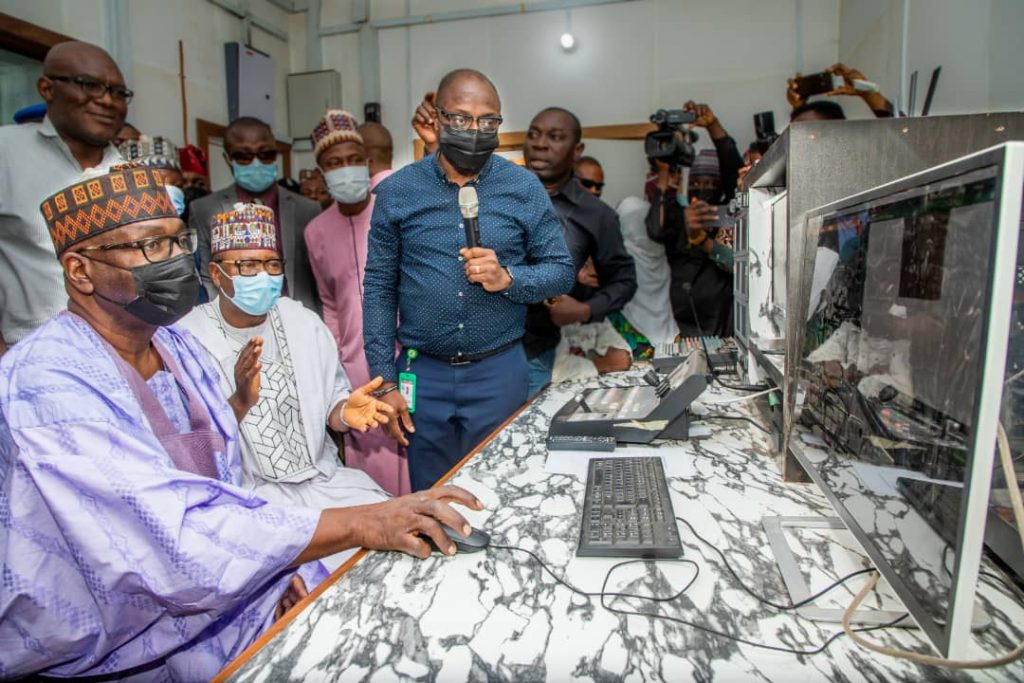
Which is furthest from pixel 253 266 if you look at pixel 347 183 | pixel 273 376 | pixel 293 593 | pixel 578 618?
pixel 578 618

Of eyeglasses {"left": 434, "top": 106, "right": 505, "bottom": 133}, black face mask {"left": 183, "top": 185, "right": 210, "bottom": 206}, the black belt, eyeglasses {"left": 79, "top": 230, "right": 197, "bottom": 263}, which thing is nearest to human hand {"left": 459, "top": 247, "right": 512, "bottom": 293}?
the black belt

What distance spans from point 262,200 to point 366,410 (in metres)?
Result: 1.57

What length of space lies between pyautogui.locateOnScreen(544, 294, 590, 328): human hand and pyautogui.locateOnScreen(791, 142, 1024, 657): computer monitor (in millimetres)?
1324

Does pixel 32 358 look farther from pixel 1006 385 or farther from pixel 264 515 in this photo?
pixel 1006 385

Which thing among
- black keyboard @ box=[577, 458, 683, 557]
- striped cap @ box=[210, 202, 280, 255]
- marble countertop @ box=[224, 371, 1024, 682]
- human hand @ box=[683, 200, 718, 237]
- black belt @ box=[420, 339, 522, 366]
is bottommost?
marble countertop @ box=[224, 371, 1024, 682]

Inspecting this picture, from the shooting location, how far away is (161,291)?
3.70 feet

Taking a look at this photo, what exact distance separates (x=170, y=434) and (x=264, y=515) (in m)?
0.28

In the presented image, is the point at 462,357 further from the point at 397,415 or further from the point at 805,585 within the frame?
the point at 805,585

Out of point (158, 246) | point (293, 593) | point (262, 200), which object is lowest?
point (293, 593)

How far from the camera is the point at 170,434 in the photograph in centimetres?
112

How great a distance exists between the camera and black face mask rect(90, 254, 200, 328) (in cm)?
112

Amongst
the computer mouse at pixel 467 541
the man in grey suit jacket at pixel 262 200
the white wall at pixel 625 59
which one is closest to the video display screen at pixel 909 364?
the computer mouse at pixel 467 541

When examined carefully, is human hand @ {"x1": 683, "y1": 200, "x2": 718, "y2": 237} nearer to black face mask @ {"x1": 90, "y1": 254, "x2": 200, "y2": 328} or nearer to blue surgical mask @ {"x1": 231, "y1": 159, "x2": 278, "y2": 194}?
blue surgical mask @ {"x1": 231, "y1": 159, "x2": 278, "y2": 194}

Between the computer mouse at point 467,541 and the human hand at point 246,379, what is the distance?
68cm
